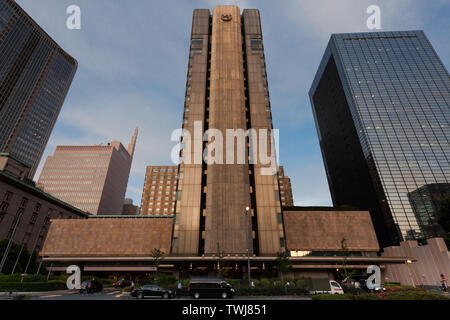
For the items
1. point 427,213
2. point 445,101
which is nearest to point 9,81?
point 427,213

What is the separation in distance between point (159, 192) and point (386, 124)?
422 feet

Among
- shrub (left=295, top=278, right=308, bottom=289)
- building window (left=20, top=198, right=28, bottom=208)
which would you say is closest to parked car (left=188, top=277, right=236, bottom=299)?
shrub (left=295, top=278, right=308, bottom=289)

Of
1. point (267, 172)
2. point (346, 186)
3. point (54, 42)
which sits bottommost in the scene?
point (267, 172)

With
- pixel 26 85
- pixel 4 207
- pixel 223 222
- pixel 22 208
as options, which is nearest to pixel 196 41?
pixel 223 222

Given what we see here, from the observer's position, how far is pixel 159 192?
142 meters

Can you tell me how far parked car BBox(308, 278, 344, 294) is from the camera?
1092 inches

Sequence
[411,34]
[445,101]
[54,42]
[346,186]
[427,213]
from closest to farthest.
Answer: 1. [427,213]
2. [445,101]
3. [346,186]
4. [411,34]
5. [54,42]

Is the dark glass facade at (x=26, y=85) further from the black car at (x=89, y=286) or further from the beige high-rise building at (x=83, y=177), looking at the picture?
the black car at (x=89, y=286)

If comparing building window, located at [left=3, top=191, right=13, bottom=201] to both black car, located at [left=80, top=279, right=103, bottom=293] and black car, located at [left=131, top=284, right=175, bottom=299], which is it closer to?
black car, located at [left=80, top=279, right=103, bottom=293]

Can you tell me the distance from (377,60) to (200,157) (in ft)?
419

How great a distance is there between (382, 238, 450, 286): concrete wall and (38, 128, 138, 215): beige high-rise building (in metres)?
161

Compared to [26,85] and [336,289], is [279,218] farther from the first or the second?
[26,85]
